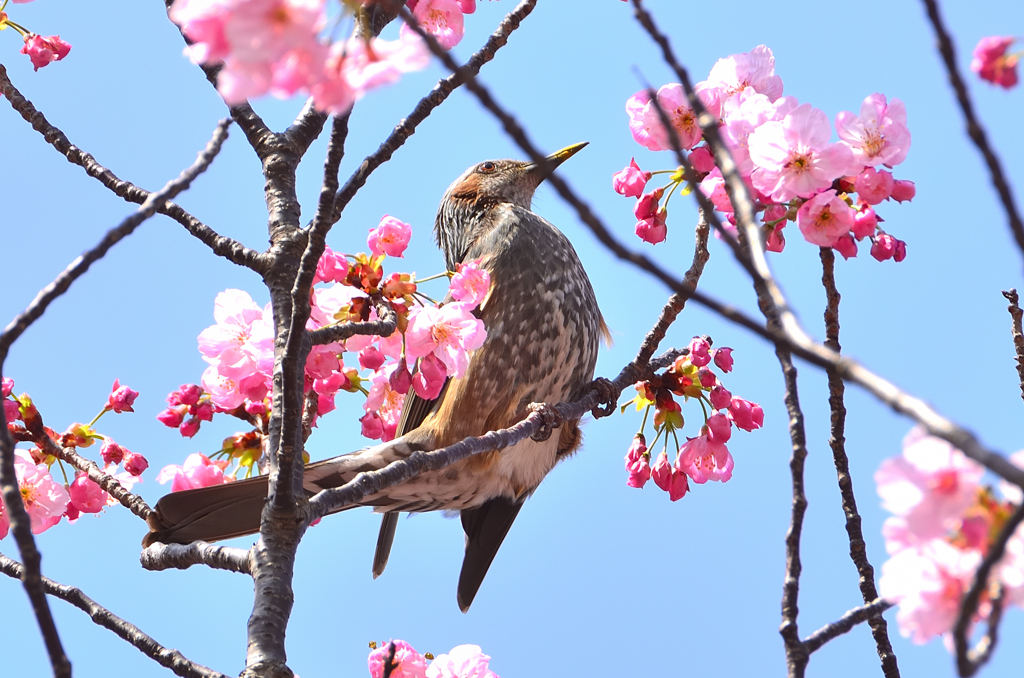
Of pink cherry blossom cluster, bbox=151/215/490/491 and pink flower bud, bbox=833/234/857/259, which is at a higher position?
pink cherry blossom cluster, bbox=151/215/490/491

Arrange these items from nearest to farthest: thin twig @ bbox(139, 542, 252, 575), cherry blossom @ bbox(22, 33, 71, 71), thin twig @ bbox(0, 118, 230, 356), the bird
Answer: thin twig @ bbox(0, 118, 230, 356) → thin twig @ bbox(139, 542, 252, 575) → cherry blossom @ bbox(22, 33, 71, 71) → the bird

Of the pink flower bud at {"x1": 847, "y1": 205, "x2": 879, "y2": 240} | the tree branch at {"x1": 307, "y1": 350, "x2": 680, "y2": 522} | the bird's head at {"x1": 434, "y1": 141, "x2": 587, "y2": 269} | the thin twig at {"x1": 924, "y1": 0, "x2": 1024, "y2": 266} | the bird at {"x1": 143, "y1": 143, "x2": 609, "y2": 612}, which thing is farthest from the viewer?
the bird's head at {"x1": 434, "y1": 141, "x2": 587, "y2": 269}

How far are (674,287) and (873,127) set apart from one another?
4.44ft

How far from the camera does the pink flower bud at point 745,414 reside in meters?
2.49

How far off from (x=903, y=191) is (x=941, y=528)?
1.32m

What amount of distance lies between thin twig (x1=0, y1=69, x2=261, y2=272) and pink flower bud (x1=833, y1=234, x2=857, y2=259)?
53.6 inches

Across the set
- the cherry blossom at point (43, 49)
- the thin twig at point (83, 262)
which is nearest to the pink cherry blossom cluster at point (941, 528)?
the thin twig at point (83, 262)

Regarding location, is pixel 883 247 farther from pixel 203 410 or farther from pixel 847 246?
pixel 203 410

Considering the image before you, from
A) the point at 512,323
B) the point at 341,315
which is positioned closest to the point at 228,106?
the point at 341,315

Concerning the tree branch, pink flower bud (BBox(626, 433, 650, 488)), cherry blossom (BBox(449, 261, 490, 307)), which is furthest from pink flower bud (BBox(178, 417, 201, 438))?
pink flower bud (BBox(626, 433, 650, 488))

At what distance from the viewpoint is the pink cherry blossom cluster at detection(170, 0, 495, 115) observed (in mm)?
924

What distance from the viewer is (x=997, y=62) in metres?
1.02

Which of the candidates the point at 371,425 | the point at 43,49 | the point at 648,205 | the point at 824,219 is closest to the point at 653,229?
the point at 648,205

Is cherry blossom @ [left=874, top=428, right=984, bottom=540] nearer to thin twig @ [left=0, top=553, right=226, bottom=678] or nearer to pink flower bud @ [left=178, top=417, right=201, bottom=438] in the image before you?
thin twig @ [left=0, top=553, right=226, bottom=678]
